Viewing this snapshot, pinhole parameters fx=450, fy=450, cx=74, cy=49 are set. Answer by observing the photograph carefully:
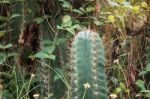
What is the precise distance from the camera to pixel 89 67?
2.08 m

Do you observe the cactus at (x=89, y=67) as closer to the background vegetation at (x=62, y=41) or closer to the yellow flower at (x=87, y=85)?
the yellow flower at (x=87, y=85)

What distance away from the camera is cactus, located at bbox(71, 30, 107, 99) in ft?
6.84

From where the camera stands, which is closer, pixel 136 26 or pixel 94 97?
pixel 94 97

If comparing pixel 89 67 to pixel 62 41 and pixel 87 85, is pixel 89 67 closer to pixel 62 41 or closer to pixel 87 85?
pixel 87 85

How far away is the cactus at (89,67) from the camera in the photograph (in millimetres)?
2086

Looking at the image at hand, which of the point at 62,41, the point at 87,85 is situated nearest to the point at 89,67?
the point at 87,85

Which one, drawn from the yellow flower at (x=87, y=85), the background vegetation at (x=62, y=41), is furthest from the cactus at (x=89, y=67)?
the background vegetation at (x=62, y=41)

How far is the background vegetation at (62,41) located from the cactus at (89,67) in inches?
14.3

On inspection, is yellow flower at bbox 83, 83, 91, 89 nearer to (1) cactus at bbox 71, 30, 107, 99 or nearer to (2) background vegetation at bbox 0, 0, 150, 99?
(1) cactus at bbox 71, 30, 107, 99

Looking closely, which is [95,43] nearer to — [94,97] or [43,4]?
[94,97]

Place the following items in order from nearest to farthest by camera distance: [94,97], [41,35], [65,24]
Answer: [94,97]
[65,24]
[41,35]

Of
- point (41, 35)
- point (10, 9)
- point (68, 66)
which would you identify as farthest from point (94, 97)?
point (10, 9)

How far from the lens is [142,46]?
8.77ft

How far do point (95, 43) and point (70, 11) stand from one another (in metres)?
0.57
